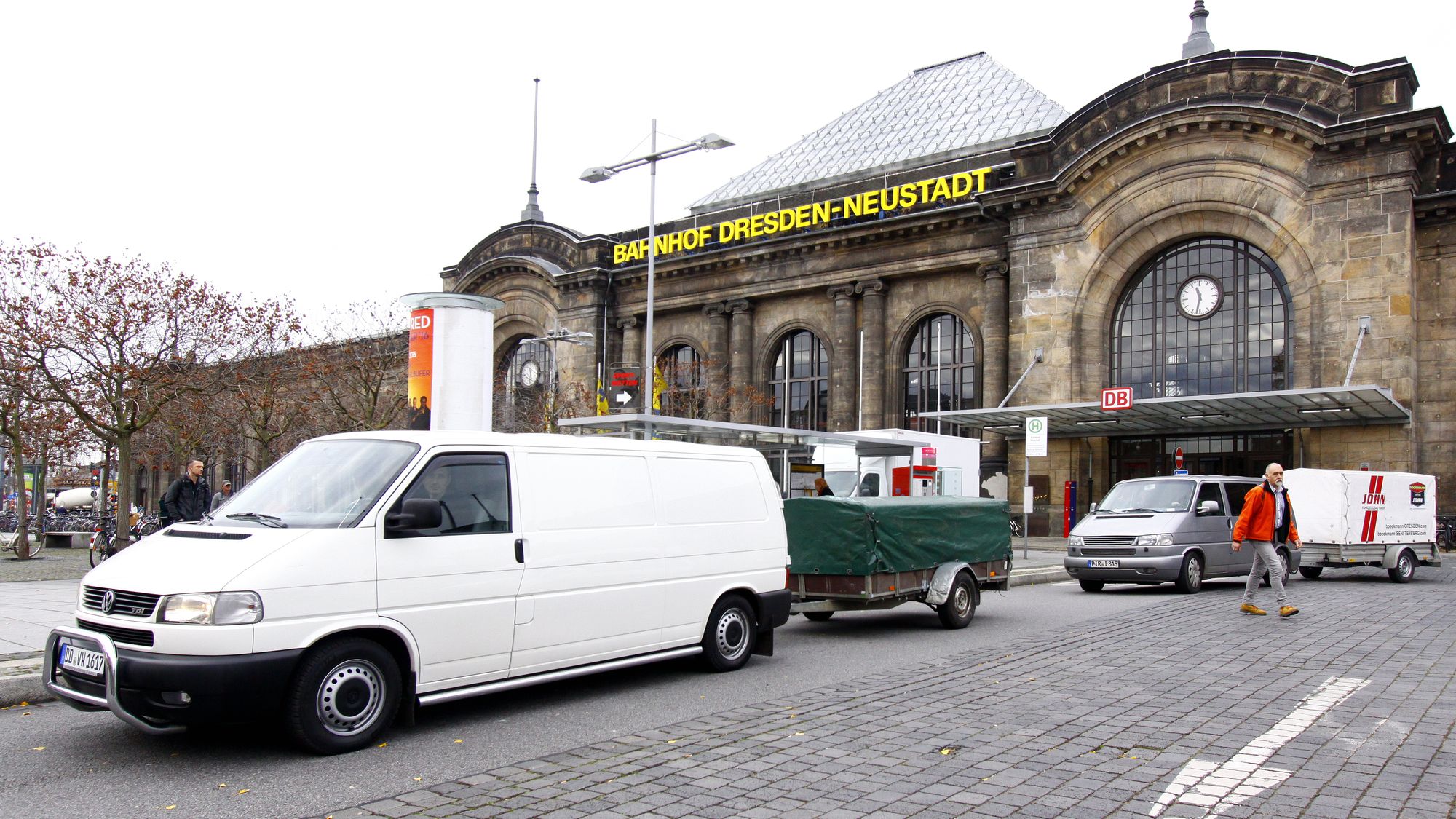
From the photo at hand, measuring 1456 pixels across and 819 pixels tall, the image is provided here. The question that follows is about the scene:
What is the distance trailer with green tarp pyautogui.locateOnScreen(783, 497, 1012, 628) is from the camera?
11547 mm

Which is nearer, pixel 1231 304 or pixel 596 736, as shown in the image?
pixel 596 736

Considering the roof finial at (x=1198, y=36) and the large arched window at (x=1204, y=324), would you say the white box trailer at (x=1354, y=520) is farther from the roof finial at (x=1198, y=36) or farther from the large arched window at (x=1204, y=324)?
the roof finial at (x=1198, y=36)

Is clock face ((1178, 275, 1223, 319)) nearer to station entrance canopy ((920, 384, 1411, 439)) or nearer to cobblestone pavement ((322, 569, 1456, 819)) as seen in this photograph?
station entrance canopy ((920, 384, 1411, 439))

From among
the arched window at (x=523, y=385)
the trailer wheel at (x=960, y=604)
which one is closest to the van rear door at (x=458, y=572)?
the trailer wheel at (x=960, y=604)

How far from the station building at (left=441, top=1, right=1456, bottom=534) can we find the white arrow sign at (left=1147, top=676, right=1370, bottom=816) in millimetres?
Answer: 21619

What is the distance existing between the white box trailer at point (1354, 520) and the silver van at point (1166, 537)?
1.53 m

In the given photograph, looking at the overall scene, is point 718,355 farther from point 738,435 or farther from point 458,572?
point 458,572

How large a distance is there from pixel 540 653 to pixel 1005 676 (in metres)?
3.91

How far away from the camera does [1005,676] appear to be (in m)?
9.05

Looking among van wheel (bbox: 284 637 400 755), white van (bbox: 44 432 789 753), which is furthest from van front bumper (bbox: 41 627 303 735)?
van wheel (bbox: 284 637 400 755)

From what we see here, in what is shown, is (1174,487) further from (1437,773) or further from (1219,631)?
(1437,773)

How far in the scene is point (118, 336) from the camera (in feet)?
85.6

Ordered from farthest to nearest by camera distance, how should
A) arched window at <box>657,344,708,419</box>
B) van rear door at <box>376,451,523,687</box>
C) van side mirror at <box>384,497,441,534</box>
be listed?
arched window at <box>657,344,708,419</box> → van rear door at <box>376,451,523,687</box> → van side mirror at <box>384,497,441,534</box>

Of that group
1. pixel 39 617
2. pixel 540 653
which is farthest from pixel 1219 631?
pixel 39 617
